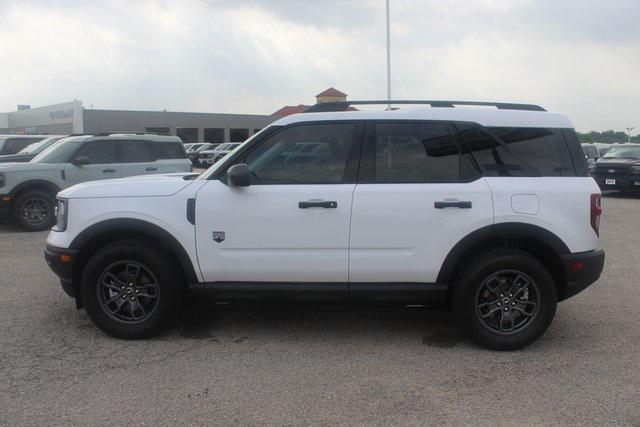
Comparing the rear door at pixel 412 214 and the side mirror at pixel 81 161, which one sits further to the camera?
the side mirror at pixel 81 161

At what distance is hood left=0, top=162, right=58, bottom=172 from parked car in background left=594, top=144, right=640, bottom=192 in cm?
1459

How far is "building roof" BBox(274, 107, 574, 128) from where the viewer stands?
4426 millimetres

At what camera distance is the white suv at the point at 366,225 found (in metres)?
4.20

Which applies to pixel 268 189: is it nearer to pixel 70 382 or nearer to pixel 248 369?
pixel 248 369

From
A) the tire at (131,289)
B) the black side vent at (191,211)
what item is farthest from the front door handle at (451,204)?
the tire at (131,289)

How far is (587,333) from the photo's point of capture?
473 centimetres

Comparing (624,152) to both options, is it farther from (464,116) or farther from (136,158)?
(464,116)

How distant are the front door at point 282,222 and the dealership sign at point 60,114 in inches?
1972

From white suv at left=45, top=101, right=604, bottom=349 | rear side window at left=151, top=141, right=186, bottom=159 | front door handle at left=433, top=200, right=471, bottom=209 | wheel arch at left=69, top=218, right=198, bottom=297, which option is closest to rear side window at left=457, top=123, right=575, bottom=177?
white suv at left=45, top=101, right=604, bottom=349

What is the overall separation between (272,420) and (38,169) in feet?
28.4

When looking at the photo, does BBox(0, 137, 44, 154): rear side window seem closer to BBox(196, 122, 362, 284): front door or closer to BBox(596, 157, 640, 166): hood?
BBox(196, 122, 362, 284): front door

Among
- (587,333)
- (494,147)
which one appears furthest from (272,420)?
(587,333)

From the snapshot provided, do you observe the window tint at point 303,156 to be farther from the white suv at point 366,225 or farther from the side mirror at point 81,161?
the side mirror at point 81,161

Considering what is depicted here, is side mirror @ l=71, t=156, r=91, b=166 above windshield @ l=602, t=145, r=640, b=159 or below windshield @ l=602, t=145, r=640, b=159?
below
